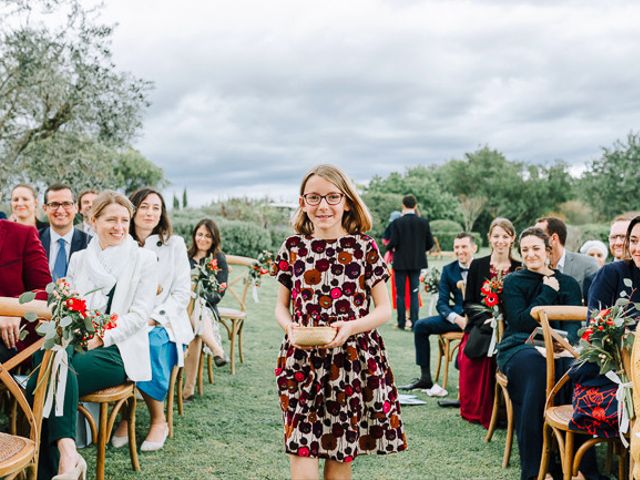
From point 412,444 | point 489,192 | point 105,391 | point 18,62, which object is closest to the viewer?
point 105,391

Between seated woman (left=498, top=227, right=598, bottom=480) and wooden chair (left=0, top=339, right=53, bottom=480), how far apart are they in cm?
273

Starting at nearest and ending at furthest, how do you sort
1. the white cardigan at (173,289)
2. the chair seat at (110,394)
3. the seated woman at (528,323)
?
the chair seat at (110,394), the seated woman at (528,323), the white cardigan at (173,289)

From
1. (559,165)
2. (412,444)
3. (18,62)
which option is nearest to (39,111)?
(18,62)

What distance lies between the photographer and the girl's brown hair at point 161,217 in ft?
16.2

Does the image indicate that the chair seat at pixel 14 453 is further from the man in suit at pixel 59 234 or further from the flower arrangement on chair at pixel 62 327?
the man in suit at pixel 59 234

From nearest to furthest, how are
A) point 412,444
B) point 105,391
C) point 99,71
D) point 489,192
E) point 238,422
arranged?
point 105,391 < point 412,444 < point 238,422 < point 99,71 < point 489,192

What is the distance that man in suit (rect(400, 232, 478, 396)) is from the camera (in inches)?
249

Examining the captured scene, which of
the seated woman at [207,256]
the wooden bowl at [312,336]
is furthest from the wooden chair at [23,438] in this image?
the seated woman at [207,256]

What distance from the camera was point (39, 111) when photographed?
530 inches

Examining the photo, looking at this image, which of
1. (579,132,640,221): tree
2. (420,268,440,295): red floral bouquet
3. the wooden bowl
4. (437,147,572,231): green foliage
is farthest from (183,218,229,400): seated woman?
(437,147,572,231): green foliage

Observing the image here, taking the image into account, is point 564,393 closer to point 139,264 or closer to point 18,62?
point 139,264

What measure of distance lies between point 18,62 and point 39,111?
1095 mm

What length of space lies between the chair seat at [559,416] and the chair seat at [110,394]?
248 centimetres

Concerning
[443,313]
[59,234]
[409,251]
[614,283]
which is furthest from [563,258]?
[409,251]
